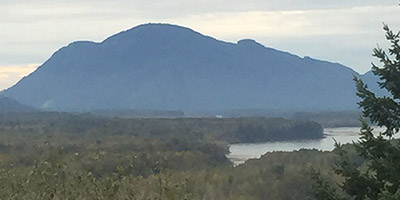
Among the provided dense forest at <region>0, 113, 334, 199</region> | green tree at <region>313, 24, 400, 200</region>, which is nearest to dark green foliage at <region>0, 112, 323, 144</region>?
dense forest at <region>0, 113, 334, 199</region>

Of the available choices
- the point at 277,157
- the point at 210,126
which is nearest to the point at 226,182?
the point at 277,157

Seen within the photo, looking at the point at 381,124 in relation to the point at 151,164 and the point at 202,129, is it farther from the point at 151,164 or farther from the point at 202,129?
the point at 202,129

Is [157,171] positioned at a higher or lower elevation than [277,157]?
higher

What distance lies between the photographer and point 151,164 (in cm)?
1088

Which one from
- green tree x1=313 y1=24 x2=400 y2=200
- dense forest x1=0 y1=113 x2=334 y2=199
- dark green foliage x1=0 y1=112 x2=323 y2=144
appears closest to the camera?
dense forest x1=0 y1=113 x2=334 y2=199

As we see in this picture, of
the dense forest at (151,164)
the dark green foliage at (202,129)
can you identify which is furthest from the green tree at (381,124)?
the dark green foliage at (202,129)

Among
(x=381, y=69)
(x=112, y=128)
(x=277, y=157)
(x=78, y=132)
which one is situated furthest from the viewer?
(x=112, y=128)

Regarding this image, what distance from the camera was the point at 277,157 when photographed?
53.1 metres

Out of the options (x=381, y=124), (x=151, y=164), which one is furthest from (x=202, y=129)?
(x=381, y=124)

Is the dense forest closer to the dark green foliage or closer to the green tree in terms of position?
the dark green foliage

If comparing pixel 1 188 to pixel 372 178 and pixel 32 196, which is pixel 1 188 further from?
pixel 372 178

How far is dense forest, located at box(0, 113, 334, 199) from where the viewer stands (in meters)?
5.45

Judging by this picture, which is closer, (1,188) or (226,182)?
(1,188)

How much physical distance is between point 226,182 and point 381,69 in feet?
109
